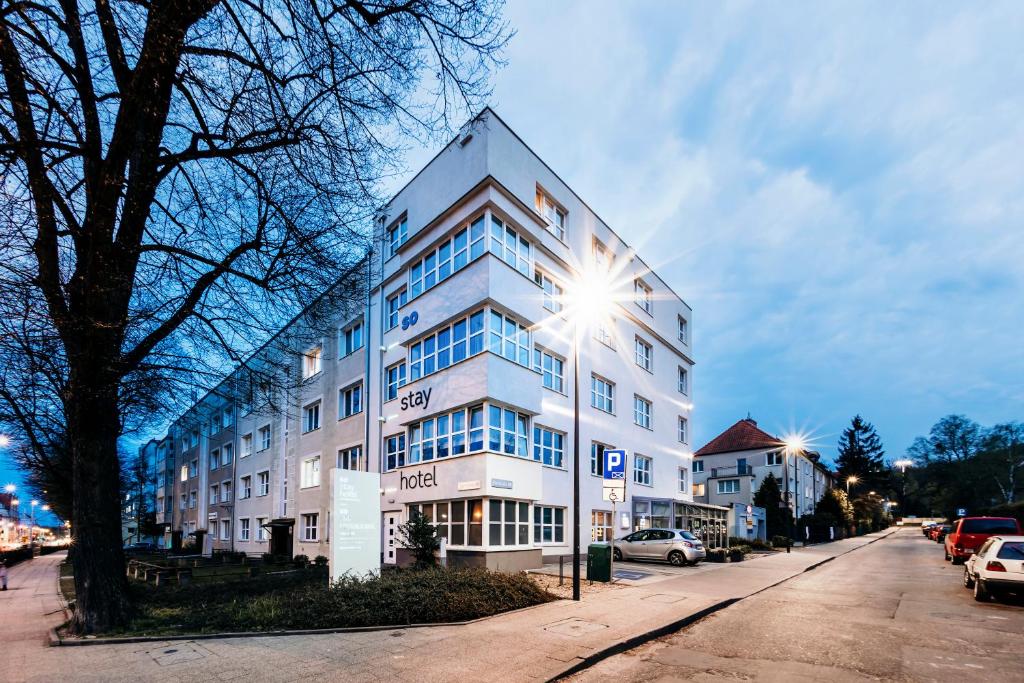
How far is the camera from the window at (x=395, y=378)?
2523 centimetres

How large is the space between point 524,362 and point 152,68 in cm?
1709

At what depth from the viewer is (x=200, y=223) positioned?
334 inches

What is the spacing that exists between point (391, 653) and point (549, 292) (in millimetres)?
18031

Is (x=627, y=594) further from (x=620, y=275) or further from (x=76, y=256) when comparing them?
(x=620, y=275)

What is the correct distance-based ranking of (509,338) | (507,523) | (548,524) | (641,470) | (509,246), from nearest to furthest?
(507,523) → (509,338) → (509,246) → (548,524) → (641,470)

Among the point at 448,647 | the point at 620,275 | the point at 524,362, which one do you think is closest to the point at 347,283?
the point at 448,647

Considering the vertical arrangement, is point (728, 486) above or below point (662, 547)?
below

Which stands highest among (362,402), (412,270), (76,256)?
(412,270)

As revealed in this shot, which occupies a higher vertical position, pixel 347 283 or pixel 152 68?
pixel 152 68

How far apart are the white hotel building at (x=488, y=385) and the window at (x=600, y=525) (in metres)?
0.13

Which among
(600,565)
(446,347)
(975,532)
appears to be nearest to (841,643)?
(600,565)

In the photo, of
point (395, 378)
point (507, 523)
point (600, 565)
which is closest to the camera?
point (600, 565)

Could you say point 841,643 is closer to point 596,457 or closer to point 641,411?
point 596,457

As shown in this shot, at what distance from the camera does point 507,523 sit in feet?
65.7
